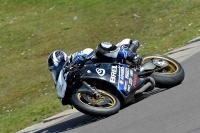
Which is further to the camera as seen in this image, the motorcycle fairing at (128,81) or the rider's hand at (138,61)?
the rider's hand at (138,61)

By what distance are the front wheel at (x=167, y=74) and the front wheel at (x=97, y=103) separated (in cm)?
91

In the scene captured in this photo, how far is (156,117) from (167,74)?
1877 mm

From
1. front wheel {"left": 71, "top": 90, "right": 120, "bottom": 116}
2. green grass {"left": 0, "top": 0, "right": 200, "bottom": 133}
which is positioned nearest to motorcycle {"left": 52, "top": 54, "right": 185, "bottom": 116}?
front wheel {"left": 71, "top": 90, "right": 120, "bottom": 116}

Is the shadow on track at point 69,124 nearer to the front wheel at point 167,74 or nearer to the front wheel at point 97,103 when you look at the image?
the front wheel at point 97,103

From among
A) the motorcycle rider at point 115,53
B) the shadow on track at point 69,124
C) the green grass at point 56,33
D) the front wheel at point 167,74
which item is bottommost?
the green grass at point 56,33

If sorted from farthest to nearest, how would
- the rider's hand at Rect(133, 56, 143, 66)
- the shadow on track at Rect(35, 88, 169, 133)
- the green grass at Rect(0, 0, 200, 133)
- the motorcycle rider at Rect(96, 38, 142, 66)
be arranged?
the green grass at Rect(0, 0, 200, 133) → the rider's hand at Rect(133, 56, 143, 66) → the motorcycle rider at Rect(96, 38, 142, 66) → the shadow on track at Rect(35, 88, 169, 133)

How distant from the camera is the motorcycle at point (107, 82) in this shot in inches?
317

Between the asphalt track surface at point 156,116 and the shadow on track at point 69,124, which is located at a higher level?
the asphalt track surface at point 156,116

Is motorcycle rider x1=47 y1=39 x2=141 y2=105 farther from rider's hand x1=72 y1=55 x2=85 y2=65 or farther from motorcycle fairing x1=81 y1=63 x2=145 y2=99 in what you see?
motorcycle fairing x1=81 y1=63 x2=145 y2=99

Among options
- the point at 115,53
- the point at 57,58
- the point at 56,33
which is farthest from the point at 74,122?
the point at 56,33

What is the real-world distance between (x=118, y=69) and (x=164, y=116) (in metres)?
1.80

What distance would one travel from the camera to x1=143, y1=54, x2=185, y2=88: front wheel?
8.69 metres

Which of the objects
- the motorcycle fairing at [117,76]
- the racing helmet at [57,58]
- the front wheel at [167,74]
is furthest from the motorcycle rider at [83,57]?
the front wheel at [167,74]

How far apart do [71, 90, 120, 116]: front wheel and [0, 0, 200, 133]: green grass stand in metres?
3.23
